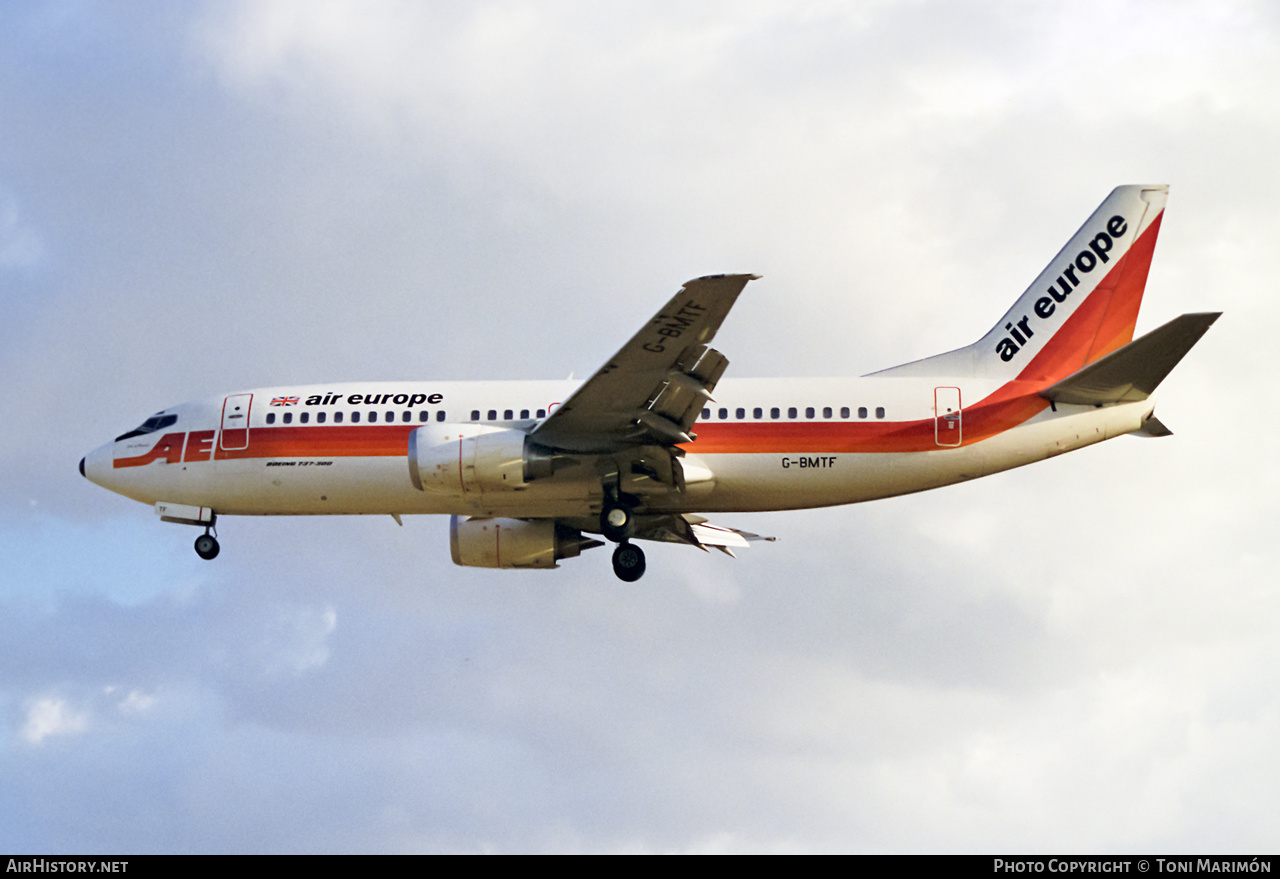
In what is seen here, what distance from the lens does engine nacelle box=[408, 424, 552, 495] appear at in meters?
29.6

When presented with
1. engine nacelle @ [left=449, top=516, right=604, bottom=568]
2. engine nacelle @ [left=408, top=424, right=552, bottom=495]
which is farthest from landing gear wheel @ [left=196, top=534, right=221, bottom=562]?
engine nacelle @ [left=408, top=424, right=552, bottom=495]

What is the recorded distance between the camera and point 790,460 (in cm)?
3080

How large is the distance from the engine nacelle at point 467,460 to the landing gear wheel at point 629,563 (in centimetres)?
317

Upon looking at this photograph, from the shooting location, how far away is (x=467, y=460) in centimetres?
2964

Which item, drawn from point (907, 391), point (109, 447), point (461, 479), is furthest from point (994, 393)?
point (109, 447)

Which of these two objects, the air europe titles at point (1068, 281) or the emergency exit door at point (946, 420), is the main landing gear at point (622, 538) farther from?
the air europe titles at point (1068, 281)

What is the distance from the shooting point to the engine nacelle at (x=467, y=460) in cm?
2964

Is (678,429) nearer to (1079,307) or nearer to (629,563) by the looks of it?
(629,563)

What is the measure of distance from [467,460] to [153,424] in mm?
9391

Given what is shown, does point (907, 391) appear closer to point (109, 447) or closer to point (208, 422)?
point (208, 422)

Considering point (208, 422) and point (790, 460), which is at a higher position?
point (208, 422)

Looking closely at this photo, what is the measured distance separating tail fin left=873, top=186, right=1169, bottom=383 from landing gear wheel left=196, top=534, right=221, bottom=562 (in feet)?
51.7

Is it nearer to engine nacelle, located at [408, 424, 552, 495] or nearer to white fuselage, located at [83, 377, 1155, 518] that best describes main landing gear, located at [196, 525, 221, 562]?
white fuselage, located at [83, 377, 1155, 518]
